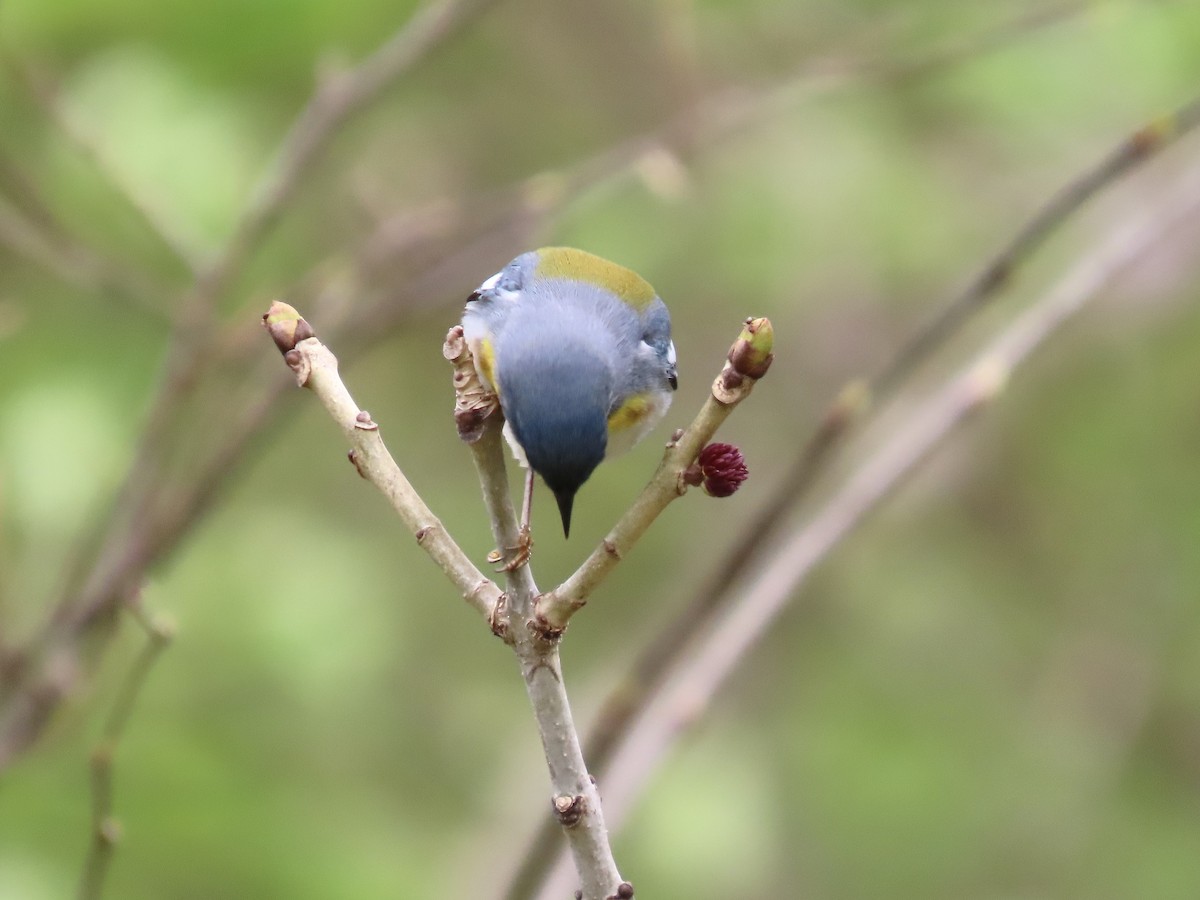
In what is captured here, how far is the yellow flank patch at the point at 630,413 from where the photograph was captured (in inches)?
86.1

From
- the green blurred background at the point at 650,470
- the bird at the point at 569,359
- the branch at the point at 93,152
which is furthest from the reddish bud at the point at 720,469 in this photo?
the branch at the point at 93,152

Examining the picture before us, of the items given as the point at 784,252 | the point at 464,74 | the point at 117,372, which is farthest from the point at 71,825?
the point at 464,74

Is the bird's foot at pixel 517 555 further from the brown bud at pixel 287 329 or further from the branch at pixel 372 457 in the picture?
the brown bud at pixel 287 329

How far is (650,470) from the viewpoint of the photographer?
16.6 feet

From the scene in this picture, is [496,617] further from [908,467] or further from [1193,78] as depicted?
[1193,78]

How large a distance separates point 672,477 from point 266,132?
3.00 metres

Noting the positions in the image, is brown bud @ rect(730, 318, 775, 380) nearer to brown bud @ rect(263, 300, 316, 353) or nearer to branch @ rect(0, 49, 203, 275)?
brown bud @ rect(263, 300, 316, 353)

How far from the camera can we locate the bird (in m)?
1.82

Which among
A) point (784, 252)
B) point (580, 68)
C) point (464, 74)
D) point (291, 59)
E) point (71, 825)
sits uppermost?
point (580, 68)

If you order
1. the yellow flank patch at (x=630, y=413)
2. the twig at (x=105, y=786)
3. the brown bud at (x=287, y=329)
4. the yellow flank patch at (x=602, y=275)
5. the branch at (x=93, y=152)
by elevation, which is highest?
the yellow flank patch at (x=602, y=275)

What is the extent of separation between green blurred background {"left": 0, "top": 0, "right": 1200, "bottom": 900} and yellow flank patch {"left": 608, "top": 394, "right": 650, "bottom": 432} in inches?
27.7

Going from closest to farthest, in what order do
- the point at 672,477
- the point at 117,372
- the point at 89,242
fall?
the point at 672,477 < the point at 89,242 < the point at 117,372

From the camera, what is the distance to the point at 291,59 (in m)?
3.38

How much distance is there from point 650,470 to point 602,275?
9.30 feet
